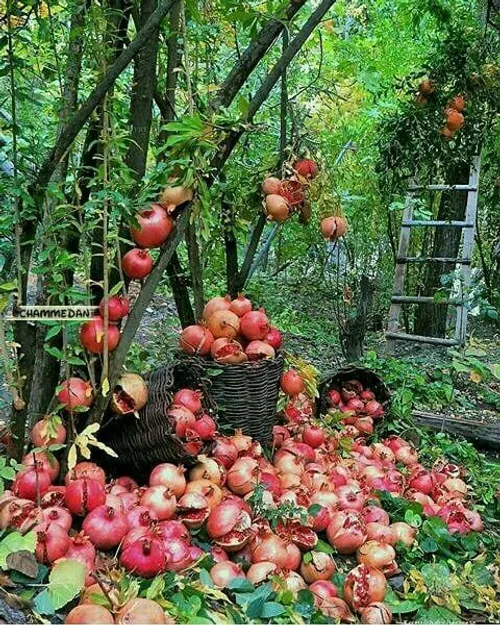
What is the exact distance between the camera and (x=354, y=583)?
1750 millimetres

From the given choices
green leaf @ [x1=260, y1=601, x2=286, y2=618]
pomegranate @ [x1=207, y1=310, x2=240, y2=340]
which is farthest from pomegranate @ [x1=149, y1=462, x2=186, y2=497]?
pomegranate @ [x1=207, y1=310, x2=240, y2=340]

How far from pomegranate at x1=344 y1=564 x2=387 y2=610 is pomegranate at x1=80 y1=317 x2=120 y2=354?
864 mm

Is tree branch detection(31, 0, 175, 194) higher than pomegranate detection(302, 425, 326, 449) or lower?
higher

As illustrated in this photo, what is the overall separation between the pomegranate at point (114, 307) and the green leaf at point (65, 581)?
2.25 ft

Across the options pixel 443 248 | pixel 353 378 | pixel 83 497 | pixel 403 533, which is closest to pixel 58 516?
pixel 83 497

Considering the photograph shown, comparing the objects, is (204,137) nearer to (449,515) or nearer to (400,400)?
(449,515)

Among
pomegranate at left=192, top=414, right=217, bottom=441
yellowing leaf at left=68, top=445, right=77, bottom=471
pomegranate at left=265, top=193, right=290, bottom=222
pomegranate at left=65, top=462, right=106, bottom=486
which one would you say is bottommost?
pomegranate at left=65, top=462, right=106, bottom=486

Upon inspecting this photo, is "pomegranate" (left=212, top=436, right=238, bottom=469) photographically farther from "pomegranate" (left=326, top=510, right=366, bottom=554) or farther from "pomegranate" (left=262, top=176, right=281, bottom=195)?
"pomegranate" (left=262, top=176, right=281, bottom=195)

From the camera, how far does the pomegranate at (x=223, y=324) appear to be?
7.76ft

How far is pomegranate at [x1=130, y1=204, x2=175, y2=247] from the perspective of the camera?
1.99m

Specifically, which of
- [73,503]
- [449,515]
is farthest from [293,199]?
[73,503]

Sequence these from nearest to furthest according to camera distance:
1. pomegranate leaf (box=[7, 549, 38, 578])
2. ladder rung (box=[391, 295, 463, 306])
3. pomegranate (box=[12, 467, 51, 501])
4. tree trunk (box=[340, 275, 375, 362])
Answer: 1. pomegranate leaf (box=[7, 549, 38, 578])
2. pomegranate (box=[12, 467, 51, 501])
3. tree trunk (box=[340, 275, 375, 362])
4. ladder rung (box=[391, 295, 463, 306])

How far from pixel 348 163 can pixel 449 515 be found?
5.06 meters

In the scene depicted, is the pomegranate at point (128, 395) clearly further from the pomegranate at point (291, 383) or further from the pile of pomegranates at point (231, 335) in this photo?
the pomegranate at point (291, 383)
